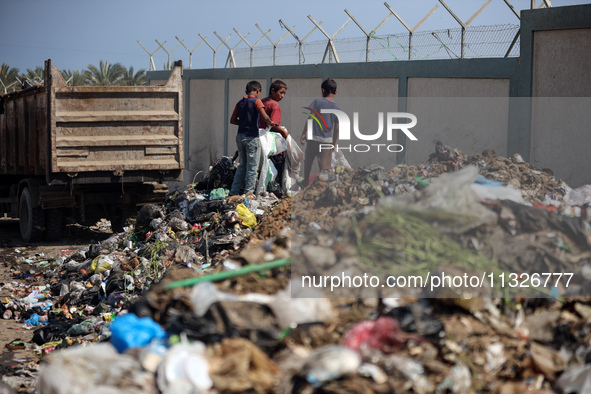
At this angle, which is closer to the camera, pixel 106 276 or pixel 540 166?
pixel 106 276

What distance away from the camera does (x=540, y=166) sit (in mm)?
7938

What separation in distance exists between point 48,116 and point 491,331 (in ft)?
22.2

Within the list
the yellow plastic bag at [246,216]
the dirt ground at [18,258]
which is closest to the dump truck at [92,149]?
the dirt ground at [18,258]

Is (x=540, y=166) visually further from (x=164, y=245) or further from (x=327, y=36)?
(x=327, y=36)

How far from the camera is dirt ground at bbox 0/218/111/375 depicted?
5383 mm

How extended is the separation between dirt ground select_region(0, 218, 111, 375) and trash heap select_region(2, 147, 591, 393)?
251 mm

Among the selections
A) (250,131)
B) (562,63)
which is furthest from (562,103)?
(250,131)

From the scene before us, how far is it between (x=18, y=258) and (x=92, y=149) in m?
1.77

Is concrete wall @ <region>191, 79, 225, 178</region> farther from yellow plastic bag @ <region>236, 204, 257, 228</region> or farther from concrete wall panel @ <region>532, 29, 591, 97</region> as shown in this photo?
concrete wall panel @ <region>532, 29, 591, 97</region>

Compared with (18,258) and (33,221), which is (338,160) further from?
(33,221)

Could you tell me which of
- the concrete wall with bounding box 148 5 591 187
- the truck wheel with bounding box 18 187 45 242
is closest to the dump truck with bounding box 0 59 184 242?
the truck wheel with bounding box 18 187 45 242

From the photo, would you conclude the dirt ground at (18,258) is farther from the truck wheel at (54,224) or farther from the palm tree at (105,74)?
the palm tree at (105,74)

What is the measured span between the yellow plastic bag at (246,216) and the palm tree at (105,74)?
23.4 metres

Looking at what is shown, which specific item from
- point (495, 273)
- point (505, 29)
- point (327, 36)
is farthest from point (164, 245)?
point (327, 36)
